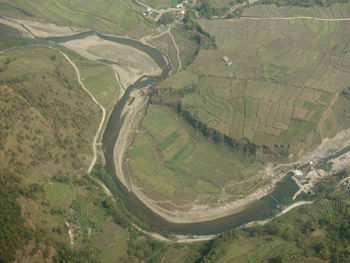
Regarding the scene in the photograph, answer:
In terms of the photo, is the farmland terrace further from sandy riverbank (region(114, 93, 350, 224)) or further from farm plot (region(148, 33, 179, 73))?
farm plot (region(148, 33, 179, 73))

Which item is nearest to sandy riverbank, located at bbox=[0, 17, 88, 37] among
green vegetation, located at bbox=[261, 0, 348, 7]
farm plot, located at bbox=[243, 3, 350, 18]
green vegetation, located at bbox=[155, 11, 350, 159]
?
green vegetation, located at bbox=[155, 11, 350, 159]

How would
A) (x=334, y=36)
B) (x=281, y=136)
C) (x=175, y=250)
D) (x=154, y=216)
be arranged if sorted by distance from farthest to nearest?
(x=334, y=36)
(x=281, y=136)
(x=154, y=216)
(x=175, y=250)

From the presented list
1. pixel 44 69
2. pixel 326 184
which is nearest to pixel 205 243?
pixel 326 184

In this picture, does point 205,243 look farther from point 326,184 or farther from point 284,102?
point 284,102

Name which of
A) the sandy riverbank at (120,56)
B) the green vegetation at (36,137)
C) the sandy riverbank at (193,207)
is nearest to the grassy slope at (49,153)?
the green vegetation at (36,137)

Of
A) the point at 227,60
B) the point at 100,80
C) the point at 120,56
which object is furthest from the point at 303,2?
the point at 100,80

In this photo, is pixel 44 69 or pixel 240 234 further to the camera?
pixel 44 69

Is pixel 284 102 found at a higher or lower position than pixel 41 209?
higher

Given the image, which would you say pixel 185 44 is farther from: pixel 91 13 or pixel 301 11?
pixel 301 11
